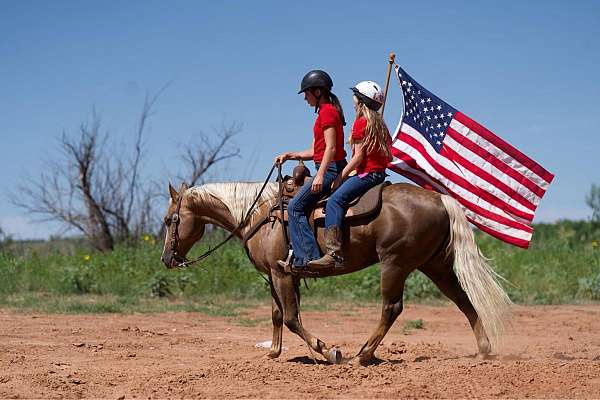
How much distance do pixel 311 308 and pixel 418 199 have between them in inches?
262

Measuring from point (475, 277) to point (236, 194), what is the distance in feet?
8.64

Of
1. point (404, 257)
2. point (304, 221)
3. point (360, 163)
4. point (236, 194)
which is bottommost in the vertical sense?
point (404, 257)

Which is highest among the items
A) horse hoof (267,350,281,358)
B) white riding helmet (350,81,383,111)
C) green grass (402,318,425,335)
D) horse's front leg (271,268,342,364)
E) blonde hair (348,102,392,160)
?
white riding helmet (350,81,383,111)

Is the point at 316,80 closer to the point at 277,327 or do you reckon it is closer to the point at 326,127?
the point at 326,127

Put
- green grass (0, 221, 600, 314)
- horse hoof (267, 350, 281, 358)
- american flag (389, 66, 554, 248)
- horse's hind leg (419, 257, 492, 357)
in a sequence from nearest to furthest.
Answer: horse's hind leg (419, 257, 492, 357) → horse hoof (267, 350, 281, 358) → american flag (389, 66, 554, 248) → green grass (0, 221, 600, 314)

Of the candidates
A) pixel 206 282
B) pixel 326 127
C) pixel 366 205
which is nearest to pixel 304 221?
pixel 366 205

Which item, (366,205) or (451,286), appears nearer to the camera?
(366,205)

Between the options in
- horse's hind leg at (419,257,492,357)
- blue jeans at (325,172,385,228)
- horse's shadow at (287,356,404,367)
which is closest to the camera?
blue jeans at (325,172,385,228)

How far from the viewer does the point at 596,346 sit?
9.62 meters

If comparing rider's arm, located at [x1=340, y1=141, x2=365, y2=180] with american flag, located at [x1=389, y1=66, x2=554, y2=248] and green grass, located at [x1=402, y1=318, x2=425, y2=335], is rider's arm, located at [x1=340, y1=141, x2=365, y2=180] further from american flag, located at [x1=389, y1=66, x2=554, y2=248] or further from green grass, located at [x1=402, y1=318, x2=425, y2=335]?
green grass, located at [x1=402, y1=318, x2=425, y2=335]

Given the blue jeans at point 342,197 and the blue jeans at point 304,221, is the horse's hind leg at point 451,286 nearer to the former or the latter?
the blue jeans at point 342,197

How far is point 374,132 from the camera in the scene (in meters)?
7.32

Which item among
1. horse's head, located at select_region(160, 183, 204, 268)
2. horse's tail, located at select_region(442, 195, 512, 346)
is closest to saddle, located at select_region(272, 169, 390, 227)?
horse's tail, located at select_region(442, 195, 512, 346)

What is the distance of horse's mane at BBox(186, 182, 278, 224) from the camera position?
8.14 m
